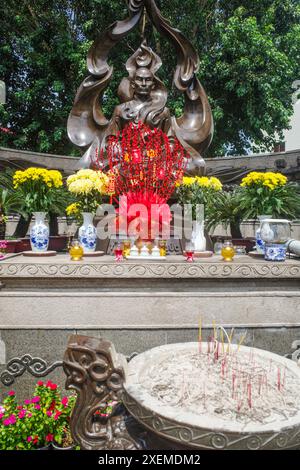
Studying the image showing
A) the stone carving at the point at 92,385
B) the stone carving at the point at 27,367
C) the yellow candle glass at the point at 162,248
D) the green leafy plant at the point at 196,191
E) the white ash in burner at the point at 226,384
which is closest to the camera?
the white ash in burner at the point at 226,384

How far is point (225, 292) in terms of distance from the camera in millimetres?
4082

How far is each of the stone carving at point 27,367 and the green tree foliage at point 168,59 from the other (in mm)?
11464

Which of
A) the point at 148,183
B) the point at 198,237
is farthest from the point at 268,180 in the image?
the point at 148,183

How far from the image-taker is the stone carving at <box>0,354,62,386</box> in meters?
3.85

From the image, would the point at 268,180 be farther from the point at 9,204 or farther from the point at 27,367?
the point at 27,367

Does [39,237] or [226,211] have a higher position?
[226,211]

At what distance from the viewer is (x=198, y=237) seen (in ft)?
16.6

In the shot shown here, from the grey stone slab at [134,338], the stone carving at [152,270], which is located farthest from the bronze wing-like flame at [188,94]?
the grey stone slab at [134,338]

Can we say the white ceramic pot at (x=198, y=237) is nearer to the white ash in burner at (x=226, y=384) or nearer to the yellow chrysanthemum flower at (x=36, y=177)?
the yellow chrysanthemum flower at (x=36, y=177)

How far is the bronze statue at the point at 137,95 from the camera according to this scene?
7.00 meters

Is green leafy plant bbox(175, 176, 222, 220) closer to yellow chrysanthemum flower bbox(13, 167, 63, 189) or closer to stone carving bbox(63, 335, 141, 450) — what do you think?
yellow chrysanthemum flower bbox(13, 167, 63, 189)

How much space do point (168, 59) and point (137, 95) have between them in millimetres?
9534
